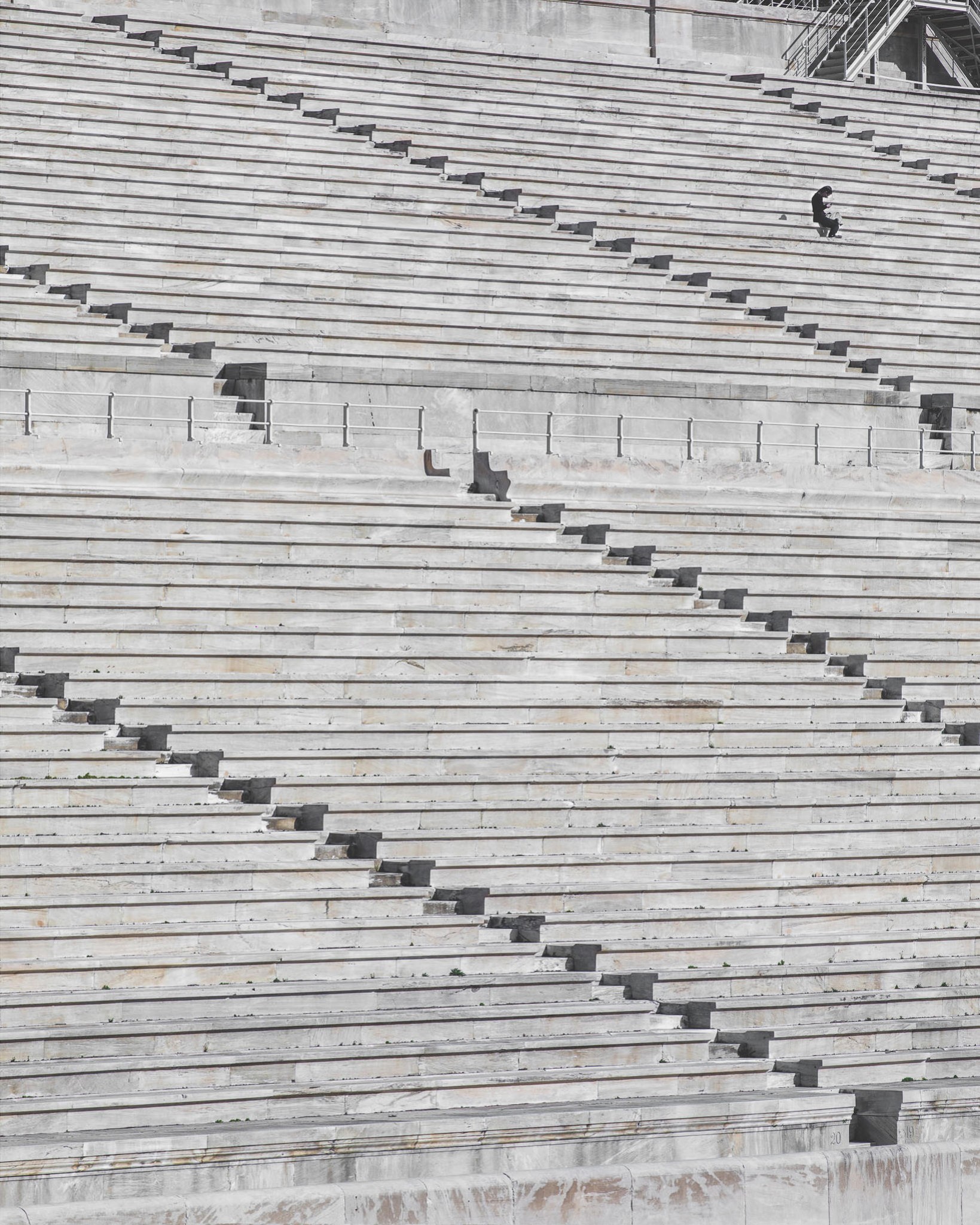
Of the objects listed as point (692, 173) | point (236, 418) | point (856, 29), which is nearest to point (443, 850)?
point (236, 418)

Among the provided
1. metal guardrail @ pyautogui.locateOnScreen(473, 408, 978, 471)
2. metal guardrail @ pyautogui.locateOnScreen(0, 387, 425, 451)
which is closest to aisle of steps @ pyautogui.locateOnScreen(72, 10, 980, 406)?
metal guardrail @ pyautogui.locateOnScreen(473, 408, 978, 471)

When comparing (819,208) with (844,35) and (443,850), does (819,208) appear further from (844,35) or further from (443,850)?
(443,850)

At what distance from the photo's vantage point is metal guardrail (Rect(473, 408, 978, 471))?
1873 cm

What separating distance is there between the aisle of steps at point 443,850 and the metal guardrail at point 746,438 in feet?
4.08

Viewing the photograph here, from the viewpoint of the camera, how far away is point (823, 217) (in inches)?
977

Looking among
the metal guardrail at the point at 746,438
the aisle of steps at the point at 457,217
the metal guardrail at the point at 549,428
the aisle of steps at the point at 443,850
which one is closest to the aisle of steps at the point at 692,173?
the aisle of steps at the point at 457,217

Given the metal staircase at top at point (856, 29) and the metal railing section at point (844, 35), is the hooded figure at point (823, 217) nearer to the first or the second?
the metal staircase at top at point (856, 29)

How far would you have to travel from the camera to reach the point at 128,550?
49.1ft

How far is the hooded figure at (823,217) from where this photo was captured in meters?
24.7

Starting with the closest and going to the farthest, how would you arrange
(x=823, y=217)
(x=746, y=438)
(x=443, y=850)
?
(x=443, y=850) → (x=746, y=438) → (x=823, y=217)

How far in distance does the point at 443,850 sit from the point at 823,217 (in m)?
13.4

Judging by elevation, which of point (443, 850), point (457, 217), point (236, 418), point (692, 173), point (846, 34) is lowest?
point (443, 850)

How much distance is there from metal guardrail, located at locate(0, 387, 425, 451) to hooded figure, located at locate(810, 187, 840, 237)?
788 centimetres

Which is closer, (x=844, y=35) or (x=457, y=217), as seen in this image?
(x=457, y=217)
